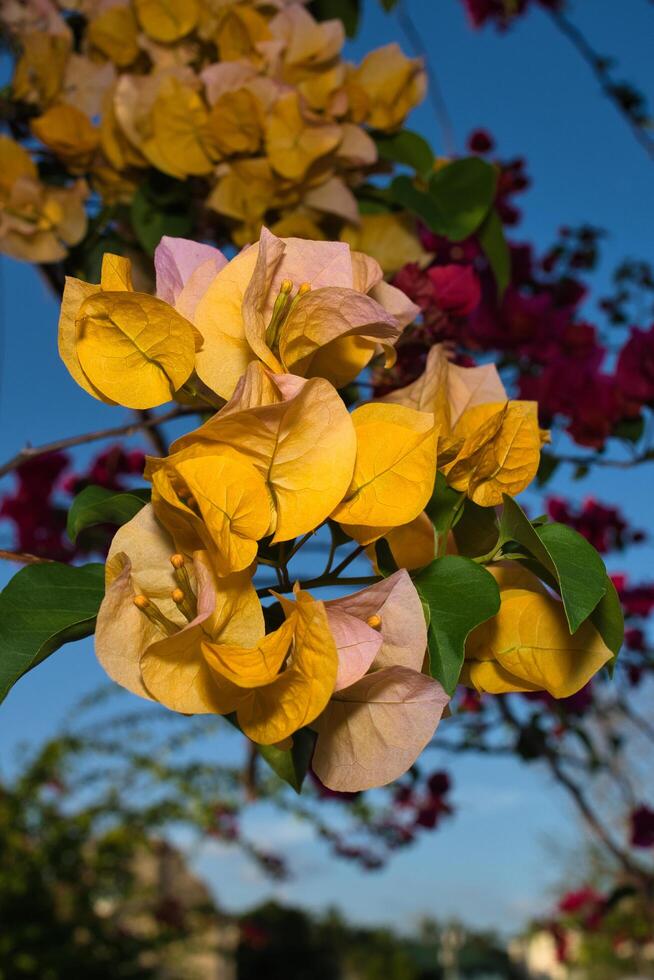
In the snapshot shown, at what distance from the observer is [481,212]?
2.65ft

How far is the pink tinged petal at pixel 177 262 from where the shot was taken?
387 mm

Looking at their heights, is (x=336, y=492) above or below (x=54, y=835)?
above

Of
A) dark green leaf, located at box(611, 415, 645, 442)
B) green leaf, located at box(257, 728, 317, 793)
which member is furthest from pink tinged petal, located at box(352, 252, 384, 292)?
dark green leaf, located at box(611, 415, 645, 442)

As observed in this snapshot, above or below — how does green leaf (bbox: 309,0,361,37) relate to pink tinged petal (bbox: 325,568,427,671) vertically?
above

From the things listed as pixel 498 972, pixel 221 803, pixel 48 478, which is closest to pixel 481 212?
pixel 48 478

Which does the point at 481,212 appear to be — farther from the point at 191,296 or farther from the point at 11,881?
the point at 11,881

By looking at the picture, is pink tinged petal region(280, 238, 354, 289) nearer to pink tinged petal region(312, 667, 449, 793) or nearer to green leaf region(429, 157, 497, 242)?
pink tinged petal region(312, 667, 449, 793)

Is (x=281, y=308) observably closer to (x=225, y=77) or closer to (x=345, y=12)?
(x=225, y=77)

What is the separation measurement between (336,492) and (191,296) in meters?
0.12

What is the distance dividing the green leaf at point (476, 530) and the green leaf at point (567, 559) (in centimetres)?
3

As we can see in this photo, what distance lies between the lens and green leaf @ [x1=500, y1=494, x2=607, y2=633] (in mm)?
323

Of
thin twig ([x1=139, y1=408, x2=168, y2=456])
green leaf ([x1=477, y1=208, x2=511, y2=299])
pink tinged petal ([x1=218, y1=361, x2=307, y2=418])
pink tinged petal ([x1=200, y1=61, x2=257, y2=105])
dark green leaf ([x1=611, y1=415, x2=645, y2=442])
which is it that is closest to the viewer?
pink tinged petal ([x1=218, y1=361, x2=307, y2=418])

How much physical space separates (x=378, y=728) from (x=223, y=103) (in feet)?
1.97

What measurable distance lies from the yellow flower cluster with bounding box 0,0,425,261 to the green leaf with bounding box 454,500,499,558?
1.50ft
